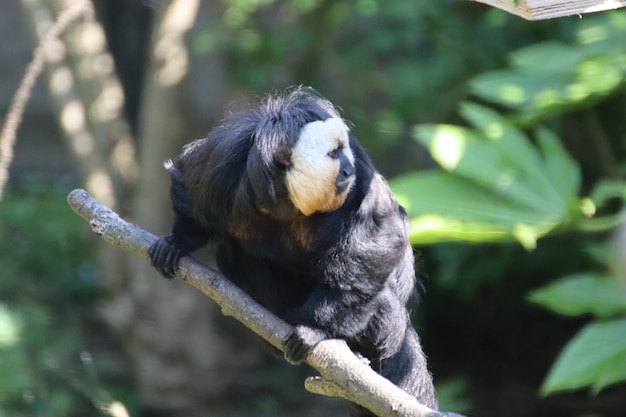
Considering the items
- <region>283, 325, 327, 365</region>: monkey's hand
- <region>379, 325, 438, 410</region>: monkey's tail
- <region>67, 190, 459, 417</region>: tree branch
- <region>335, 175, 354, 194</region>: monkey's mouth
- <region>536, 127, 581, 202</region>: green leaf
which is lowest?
<region>379, 325, 438, 410</region>: monkey's tail

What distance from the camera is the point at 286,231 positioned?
2465 millimetres

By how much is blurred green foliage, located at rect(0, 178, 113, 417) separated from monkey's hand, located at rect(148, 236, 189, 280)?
1833mm

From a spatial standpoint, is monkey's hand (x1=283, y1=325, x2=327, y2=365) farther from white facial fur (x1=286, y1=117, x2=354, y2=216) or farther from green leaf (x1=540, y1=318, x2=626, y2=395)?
green leaf (x1=540, y1=318, x2=626, y2=395)

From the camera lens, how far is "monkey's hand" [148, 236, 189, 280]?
8.11 ft

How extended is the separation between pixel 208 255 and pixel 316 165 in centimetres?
278

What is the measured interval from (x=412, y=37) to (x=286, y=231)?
231 cm

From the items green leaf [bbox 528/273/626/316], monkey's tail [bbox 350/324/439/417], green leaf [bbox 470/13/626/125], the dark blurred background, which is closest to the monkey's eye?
monkey's tail [bbox 350/324/439/417]

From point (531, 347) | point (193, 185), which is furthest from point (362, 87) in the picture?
point (193, 185)

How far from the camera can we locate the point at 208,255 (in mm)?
4898

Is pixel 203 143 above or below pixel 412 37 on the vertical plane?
above

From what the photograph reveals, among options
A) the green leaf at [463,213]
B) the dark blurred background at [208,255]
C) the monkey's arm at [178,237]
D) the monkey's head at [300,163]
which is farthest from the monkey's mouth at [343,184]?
the dark blurred background at [208,255]

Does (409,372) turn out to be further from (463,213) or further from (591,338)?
(591,338)

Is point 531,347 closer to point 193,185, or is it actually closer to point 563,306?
point 563,306

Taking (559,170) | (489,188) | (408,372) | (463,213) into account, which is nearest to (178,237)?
(408,372)
